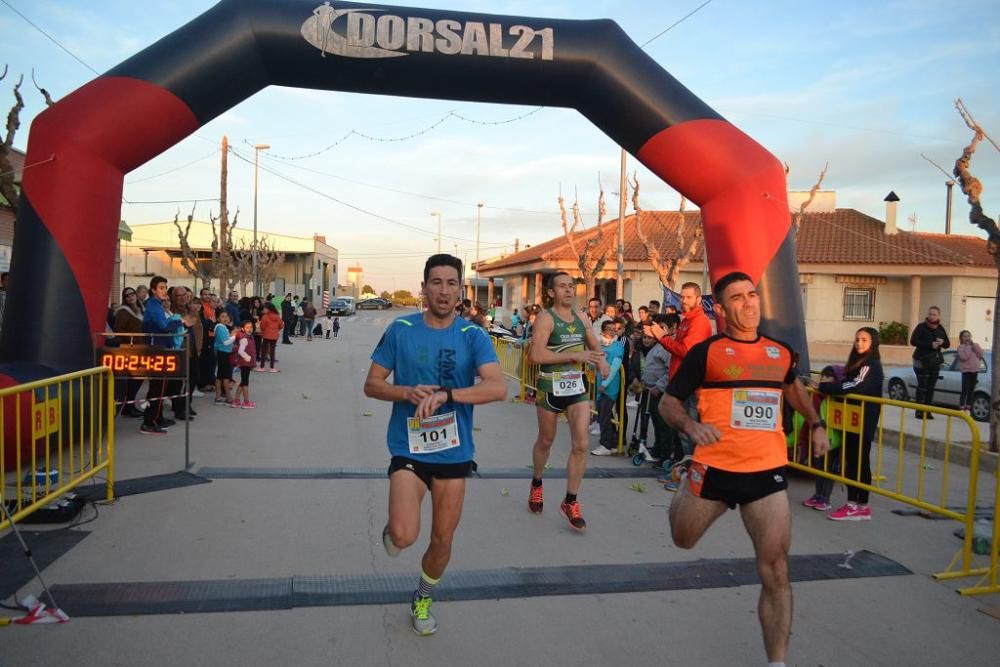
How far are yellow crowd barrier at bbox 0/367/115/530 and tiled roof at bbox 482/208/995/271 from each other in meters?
22.9

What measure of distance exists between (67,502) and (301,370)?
40.6 ft

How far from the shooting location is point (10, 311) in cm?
768

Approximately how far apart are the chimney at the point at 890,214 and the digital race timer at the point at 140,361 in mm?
31257

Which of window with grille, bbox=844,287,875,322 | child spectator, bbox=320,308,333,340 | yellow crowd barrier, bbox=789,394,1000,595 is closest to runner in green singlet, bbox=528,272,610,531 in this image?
yellow crowd barrier, bbox=789,394,1000,595

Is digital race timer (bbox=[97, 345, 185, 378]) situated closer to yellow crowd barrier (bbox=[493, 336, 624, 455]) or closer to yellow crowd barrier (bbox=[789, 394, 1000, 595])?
yellow crowd barrier (bbox=[493, 336, 624, 455])

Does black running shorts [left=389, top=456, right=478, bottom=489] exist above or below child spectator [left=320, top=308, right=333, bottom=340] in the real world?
above

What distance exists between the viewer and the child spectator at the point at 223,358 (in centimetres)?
1149

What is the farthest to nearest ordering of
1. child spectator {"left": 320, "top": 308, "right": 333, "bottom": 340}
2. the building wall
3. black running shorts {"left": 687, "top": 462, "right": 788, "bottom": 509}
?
child spectator {"left": 320, "top": 308, "right": 333, "bottom": 340}, the building wall, black running shorts {"left": 687, "top": 462, "right": 788, "bottom": 509}

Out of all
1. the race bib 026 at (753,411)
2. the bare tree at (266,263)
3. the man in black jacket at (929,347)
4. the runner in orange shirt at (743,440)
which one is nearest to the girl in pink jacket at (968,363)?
the man in black jacket at (929,347)

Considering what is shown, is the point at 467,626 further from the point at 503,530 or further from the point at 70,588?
the point at 70,588

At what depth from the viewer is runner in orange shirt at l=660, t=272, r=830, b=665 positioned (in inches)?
132

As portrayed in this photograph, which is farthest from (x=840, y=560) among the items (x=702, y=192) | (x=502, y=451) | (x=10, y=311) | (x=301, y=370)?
(x=301, y=370)

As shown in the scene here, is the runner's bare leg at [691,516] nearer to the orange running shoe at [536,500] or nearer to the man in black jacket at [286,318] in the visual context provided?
the orange running shoe at [536,500]

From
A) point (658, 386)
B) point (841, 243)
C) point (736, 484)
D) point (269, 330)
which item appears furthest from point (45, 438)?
point (841, 243)
